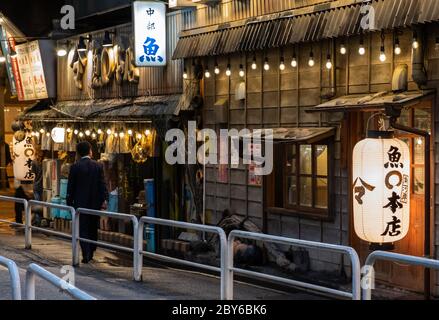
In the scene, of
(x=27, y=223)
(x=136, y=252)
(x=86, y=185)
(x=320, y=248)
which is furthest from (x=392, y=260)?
(x=27, y=223)

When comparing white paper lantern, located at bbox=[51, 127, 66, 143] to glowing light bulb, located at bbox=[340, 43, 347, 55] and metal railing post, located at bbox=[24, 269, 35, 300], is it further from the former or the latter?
metal railing post, located at bbox=[24, 269, 35, 300]

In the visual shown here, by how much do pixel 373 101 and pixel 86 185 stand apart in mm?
5196

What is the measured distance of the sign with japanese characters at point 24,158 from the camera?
83.3 ft

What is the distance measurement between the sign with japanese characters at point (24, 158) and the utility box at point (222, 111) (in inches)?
390

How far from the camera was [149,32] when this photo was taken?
18.8 m

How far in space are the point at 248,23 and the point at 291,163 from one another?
2.79 metres

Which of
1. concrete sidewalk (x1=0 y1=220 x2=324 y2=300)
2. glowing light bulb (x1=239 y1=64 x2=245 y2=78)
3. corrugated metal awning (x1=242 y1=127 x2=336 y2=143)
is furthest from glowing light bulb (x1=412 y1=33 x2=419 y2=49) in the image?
glowing light bulb (x1=239 y1=64 x2=245 y2=78)

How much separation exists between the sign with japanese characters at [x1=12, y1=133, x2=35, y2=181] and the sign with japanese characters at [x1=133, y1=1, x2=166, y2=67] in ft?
26.7

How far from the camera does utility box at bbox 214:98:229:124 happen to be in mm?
17203

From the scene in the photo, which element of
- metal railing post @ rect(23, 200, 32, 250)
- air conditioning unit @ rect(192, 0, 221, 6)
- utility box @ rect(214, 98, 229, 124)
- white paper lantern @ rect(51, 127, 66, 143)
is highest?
air conditioning unit @ rect(192, 0, 221, 6)

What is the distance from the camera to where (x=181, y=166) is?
1903cm

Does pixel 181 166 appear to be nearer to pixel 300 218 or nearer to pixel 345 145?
pixel 300 218

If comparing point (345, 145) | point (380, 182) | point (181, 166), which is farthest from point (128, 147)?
point (380, 182)

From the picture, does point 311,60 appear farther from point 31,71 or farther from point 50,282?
point 31,71
